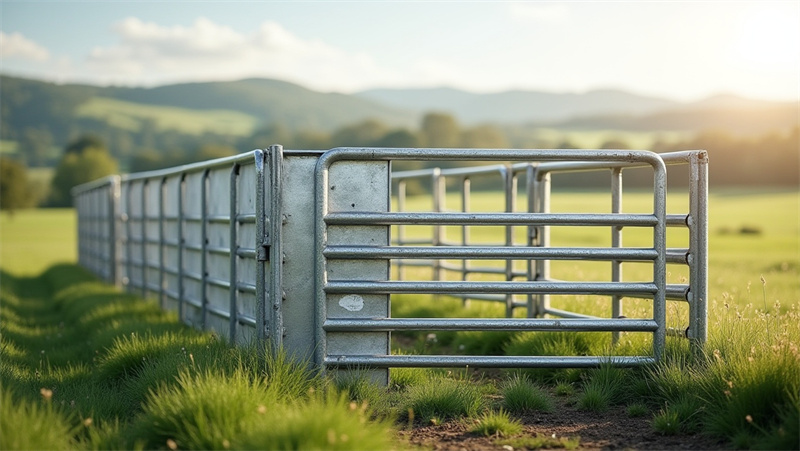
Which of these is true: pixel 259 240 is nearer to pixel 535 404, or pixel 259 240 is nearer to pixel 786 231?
pixel 535 404

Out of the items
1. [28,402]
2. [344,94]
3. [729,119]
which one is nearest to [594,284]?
[28,402]

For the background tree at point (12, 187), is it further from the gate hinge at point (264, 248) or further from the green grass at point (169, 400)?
the gate hinge at point (264, 248)

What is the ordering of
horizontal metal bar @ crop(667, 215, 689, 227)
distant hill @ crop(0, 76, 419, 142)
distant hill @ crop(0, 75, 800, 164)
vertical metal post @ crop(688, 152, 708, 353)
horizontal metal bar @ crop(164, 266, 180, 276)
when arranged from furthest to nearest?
distant hill @ crop(0, 76, 419, 142)
distant hill @ crop(0, 75, 800, 164)
horizontal metal bar @ crop(164, 266, 180, 276)
horizontal metal bar @ crop(667, 215, 689, 227)
vertical metal post @ crop(688, 152, 708, 353)

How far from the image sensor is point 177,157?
86.9 meters

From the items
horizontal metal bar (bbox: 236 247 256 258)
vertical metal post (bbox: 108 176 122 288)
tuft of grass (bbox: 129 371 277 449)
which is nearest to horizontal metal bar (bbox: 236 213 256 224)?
horizontal metal bar (bbox: 236 247 256 258)

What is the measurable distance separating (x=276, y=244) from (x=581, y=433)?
2507mm

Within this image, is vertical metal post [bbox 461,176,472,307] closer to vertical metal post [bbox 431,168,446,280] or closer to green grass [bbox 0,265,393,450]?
vertical metal post [bbox 431,168,446,280]

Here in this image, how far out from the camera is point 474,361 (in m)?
6.37

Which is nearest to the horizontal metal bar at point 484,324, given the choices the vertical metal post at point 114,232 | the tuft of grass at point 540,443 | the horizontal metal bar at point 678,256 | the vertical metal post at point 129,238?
the horizontal metal bar at point 678,256

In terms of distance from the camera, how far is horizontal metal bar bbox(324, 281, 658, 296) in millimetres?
6438

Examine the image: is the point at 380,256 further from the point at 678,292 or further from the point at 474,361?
the point at 678,292

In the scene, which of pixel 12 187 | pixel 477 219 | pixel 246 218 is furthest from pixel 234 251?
pixel 12 187

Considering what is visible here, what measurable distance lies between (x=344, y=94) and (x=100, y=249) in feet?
522

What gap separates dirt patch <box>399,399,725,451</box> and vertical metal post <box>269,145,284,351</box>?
1492 mm
